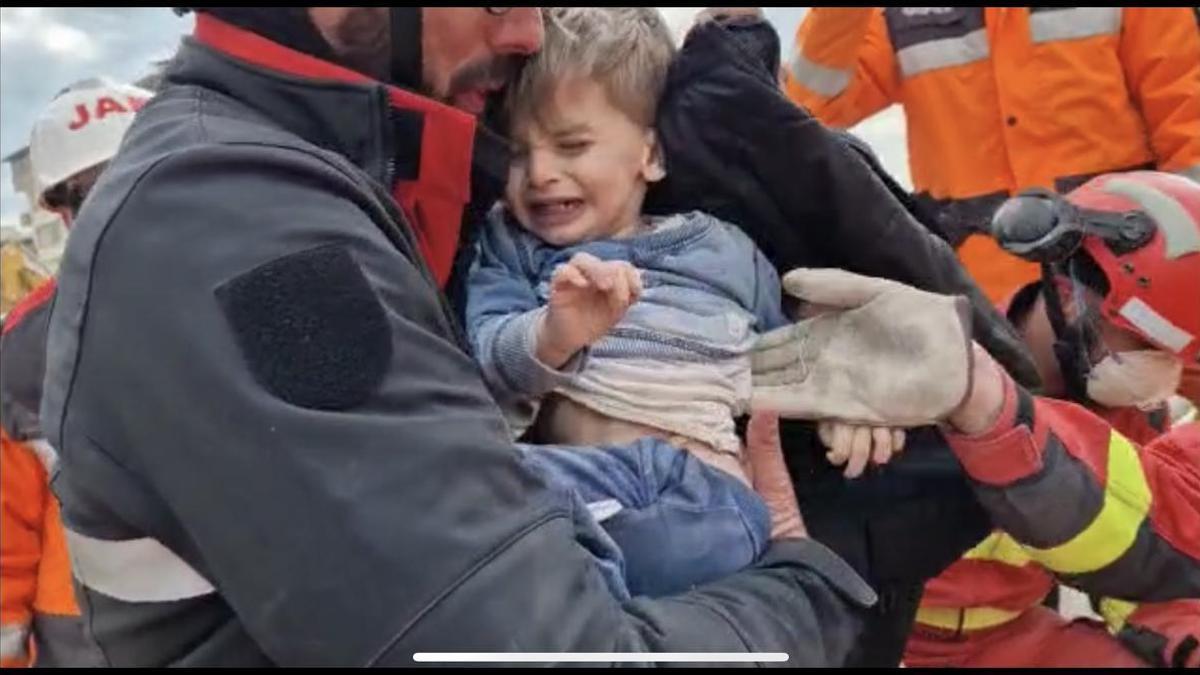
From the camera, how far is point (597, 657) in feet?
3.67

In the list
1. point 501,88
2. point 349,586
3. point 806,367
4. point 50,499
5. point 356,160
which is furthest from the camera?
point 50,499

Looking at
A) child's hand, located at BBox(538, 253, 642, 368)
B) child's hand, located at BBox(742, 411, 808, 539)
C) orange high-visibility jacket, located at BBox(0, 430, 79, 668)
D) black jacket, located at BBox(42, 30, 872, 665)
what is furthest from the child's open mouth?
orange high-visibility jacket, located at BBox(0, 430, 79, 668)

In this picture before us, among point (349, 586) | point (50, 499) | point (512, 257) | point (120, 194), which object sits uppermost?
point (120, 194)

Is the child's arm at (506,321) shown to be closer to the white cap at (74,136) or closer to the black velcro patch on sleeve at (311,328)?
the black velcro patch on sleeve at (311,328)

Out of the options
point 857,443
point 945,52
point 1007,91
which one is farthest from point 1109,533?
point 945,52

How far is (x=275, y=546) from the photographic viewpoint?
1040 mm

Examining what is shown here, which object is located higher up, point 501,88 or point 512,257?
point 501,88

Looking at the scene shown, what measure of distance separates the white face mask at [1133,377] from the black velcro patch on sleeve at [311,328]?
1.68 meters

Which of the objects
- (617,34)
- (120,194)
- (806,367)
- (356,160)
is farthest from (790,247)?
(120,194)

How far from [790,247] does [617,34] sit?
0.37 m

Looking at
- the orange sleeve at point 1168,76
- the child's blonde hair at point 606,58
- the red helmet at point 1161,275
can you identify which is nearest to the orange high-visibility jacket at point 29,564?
the child's blonde hair at point 606,58

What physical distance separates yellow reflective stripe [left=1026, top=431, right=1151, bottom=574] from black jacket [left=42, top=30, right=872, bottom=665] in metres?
0.98

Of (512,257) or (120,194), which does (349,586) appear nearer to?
(120,194)

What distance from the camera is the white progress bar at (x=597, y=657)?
1040 mm
